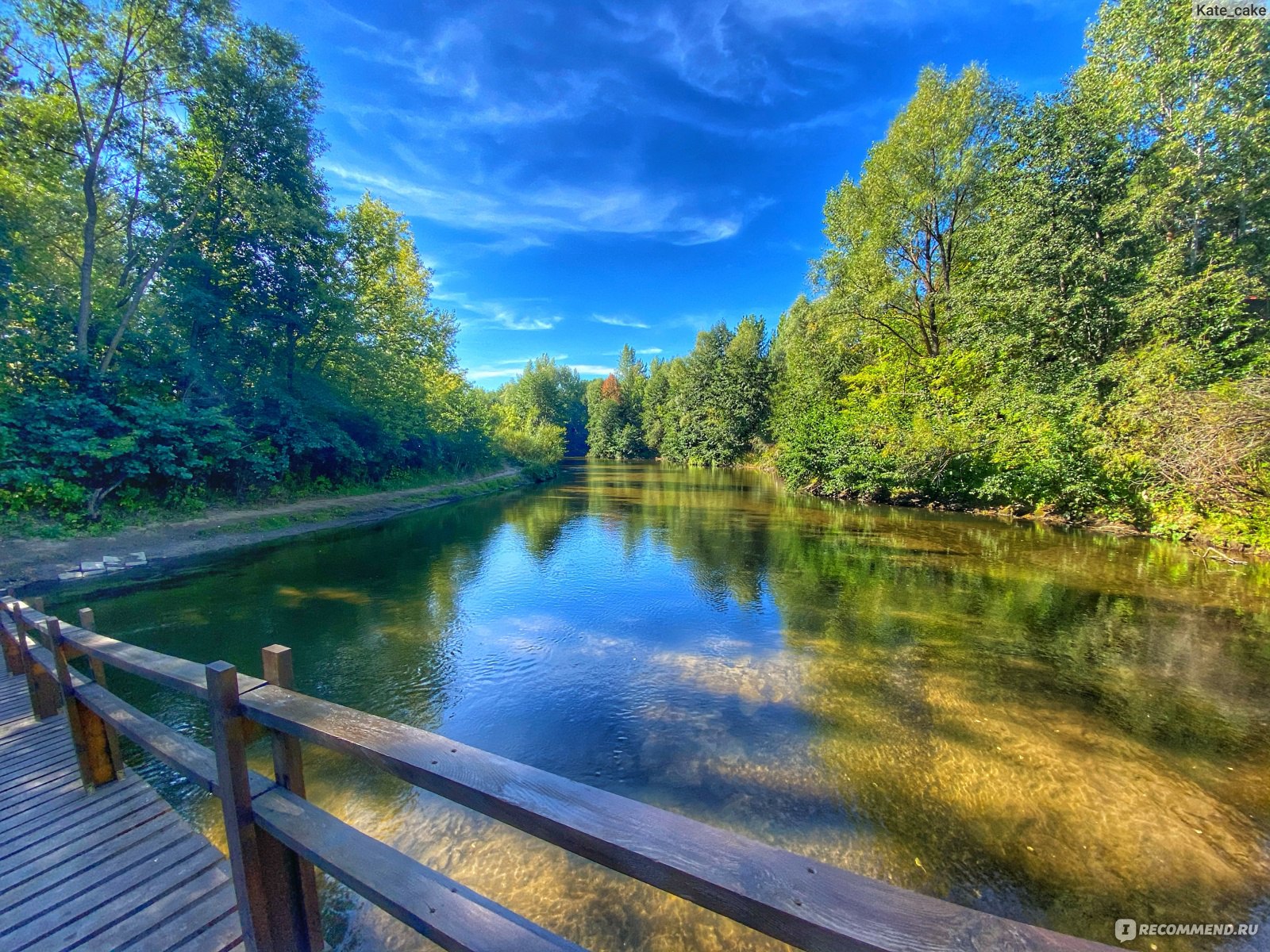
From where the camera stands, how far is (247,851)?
6.06 ft

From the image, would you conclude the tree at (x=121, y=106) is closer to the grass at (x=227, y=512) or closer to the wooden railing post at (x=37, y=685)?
the grass at (x=227, y=512)

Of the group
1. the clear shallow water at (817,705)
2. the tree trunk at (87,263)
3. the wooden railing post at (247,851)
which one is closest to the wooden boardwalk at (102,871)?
the wooden railing post at (247,851)

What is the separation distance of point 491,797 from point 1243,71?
21161mm

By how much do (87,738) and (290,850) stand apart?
2355 millimetres

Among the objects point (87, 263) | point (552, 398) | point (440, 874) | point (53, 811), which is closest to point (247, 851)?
point (440, 874)

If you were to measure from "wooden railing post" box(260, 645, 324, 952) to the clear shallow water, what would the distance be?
128 centimetres

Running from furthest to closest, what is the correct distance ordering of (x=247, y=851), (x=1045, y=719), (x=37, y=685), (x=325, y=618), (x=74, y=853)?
(x=325, y=618) → (x=1045, y=719) → (x=37, y=685) → (x=74, y=853) → (x=247, y=851)

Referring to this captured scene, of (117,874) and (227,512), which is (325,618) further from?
(227,512)

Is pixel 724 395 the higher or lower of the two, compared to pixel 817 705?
higher

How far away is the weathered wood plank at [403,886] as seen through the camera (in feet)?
4.48

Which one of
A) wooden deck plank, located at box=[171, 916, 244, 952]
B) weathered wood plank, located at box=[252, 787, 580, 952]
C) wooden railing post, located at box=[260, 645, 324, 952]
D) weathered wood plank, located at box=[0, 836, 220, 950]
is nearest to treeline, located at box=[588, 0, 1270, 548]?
weathered wood plank, located at box=[252, 787, 580, 952]

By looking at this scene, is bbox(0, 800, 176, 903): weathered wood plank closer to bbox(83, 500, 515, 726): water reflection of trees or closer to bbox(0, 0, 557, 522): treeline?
bbox(83, 500, 515, 726): water reflection of trees

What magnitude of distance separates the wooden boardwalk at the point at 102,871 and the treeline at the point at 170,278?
41.3 feet

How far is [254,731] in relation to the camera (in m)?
1.91
